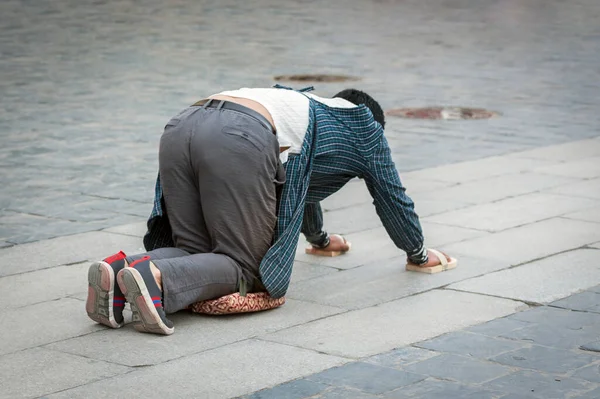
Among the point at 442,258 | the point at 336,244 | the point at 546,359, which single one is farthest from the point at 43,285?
the point at 546,359

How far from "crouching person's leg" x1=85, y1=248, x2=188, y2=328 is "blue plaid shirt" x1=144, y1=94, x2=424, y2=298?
43cm

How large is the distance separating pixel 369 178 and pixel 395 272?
547 mm

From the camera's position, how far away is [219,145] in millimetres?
4746

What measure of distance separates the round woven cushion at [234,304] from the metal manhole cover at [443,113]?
5961 mm

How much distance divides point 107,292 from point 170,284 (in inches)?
10.0

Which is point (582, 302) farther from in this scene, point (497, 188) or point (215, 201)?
point (497, 188)

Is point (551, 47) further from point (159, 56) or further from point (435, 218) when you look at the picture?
point (435, 218)

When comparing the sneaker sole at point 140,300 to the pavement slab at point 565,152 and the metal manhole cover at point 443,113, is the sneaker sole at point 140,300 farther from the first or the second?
the metal manhole cover at point 443,113

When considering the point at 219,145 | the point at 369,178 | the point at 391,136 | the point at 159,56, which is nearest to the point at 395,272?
the point at 369,178

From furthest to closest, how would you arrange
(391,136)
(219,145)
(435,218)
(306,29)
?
(306,29), (391,136), (435,218), (219,145)

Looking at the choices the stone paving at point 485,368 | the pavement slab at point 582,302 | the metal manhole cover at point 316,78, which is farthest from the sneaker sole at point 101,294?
the metal manhole cover at point 316,78

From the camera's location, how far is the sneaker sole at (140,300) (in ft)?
14.7

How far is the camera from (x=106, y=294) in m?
4.61

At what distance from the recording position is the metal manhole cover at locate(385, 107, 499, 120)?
1071 centimetres
